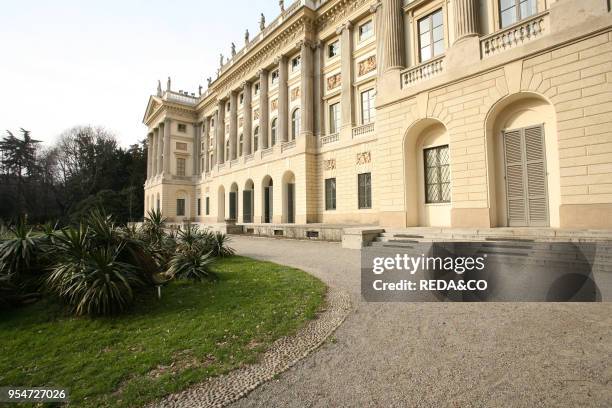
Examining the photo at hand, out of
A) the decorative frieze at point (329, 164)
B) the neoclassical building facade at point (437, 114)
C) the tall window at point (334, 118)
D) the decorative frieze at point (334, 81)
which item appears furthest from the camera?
the tall window at point (334, 118)

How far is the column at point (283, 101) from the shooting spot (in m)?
22.9

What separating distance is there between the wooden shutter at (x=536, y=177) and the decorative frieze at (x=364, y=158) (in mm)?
8473

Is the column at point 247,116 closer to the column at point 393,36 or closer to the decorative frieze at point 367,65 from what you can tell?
the decorative frieze at point 367,65

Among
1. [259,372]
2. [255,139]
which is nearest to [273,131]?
[255,139]

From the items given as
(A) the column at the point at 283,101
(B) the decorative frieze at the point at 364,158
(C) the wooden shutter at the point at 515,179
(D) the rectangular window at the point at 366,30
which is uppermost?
(D) the rectangular window at the point at 366,30

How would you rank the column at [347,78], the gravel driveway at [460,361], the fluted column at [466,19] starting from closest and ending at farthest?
1. the gravel driveway at [460,361]
2. the fluted column at [466,19]
3. the column at [347,78]

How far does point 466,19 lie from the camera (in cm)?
1065

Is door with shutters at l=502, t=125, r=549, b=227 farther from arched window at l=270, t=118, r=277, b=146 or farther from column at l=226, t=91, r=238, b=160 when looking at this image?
column at l=226, t=91, r=238, b=160

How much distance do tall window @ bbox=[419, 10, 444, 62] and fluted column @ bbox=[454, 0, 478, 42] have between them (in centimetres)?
153

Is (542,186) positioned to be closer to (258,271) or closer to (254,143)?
(258,271)

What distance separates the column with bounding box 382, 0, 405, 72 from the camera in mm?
12961

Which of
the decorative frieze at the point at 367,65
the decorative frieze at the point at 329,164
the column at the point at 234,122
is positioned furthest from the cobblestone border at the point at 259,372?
the column at the point at 234,122

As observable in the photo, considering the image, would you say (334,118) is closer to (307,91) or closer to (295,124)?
(307,91)

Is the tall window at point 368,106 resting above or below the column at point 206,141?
below
